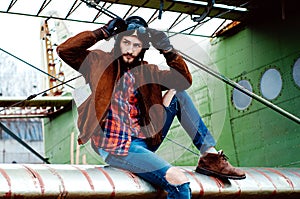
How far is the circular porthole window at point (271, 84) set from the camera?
6.89 metres

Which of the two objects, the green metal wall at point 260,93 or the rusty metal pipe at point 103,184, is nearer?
the rusty metal pipe at point 103,184

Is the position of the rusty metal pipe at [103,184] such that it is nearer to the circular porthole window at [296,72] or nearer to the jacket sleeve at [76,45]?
the jacket sleeve at [76,45]

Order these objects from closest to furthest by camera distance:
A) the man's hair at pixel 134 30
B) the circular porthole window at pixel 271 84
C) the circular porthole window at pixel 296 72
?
1. the man's hair at pixel 134 30
2. the circular porthole window at pixel 296 72
3. the circular porthole window at pixel 271 84

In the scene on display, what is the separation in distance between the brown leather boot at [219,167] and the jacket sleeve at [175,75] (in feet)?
1.79

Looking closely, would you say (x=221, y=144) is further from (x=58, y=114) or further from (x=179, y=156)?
(x=58, y=114)

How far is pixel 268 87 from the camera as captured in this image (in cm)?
704

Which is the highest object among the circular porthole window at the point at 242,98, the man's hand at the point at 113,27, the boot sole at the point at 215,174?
the man's hand at the point at 113,27

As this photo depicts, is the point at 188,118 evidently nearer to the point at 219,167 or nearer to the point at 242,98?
the point at 219,167

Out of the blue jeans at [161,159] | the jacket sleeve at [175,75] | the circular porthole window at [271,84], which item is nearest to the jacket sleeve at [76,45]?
the jacket sleeve at [175,75]

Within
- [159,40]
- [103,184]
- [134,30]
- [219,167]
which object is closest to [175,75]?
[159,40]

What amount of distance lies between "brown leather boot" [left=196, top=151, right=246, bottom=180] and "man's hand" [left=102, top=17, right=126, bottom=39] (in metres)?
1.11

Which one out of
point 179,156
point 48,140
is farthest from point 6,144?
point 179,156

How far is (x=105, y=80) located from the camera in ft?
12.8

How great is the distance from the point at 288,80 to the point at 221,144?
1471mm
